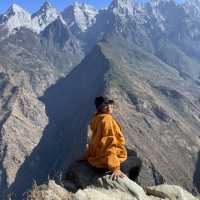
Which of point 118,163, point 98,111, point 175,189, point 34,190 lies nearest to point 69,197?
point 34,190

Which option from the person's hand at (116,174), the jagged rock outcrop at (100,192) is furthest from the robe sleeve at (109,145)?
the jagged rock outcrop at (100,192)

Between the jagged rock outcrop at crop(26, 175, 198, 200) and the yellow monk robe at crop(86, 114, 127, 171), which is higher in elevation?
the yellow monk robe at crop(86, 114, 127, 171)

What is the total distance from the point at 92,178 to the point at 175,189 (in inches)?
136

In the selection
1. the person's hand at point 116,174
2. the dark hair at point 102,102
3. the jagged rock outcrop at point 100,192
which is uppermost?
the dark hair at point 102,102

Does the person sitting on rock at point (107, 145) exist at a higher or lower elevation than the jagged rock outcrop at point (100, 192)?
higher

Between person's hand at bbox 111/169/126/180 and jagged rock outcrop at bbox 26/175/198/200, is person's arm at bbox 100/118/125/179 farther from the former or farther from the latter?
jagged rock outcrop at bbox 26/175/198/200

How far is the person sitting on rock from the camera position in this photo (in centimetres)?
1709

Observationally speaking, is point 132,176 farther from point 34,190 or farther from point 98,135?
point 34,190

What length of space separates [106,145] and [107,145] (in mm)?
35

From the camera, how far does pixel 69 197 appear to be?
15812mm

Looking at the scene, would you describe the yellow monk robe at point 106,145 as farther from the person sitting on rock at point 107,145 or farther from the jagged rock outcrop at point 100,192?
the jagged rock outcrop at point 100,192

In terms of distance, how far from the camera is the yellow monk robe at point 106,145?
17.1 metres

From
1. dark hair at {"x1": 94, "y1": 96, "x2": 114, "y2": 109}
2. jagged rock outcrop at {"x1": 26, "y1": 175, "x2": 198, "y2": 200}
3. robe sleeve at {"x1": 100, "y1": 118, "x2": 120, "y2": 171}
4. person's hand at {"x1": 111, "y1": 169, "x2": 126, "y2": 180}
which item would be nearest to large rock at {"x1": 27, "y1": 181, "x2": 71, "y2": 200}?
jagged rock outcrop at {"x1": 26, "y1": 175, "x2": 198, "y2": 200}

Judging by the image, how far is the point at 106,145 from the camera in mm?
17328
